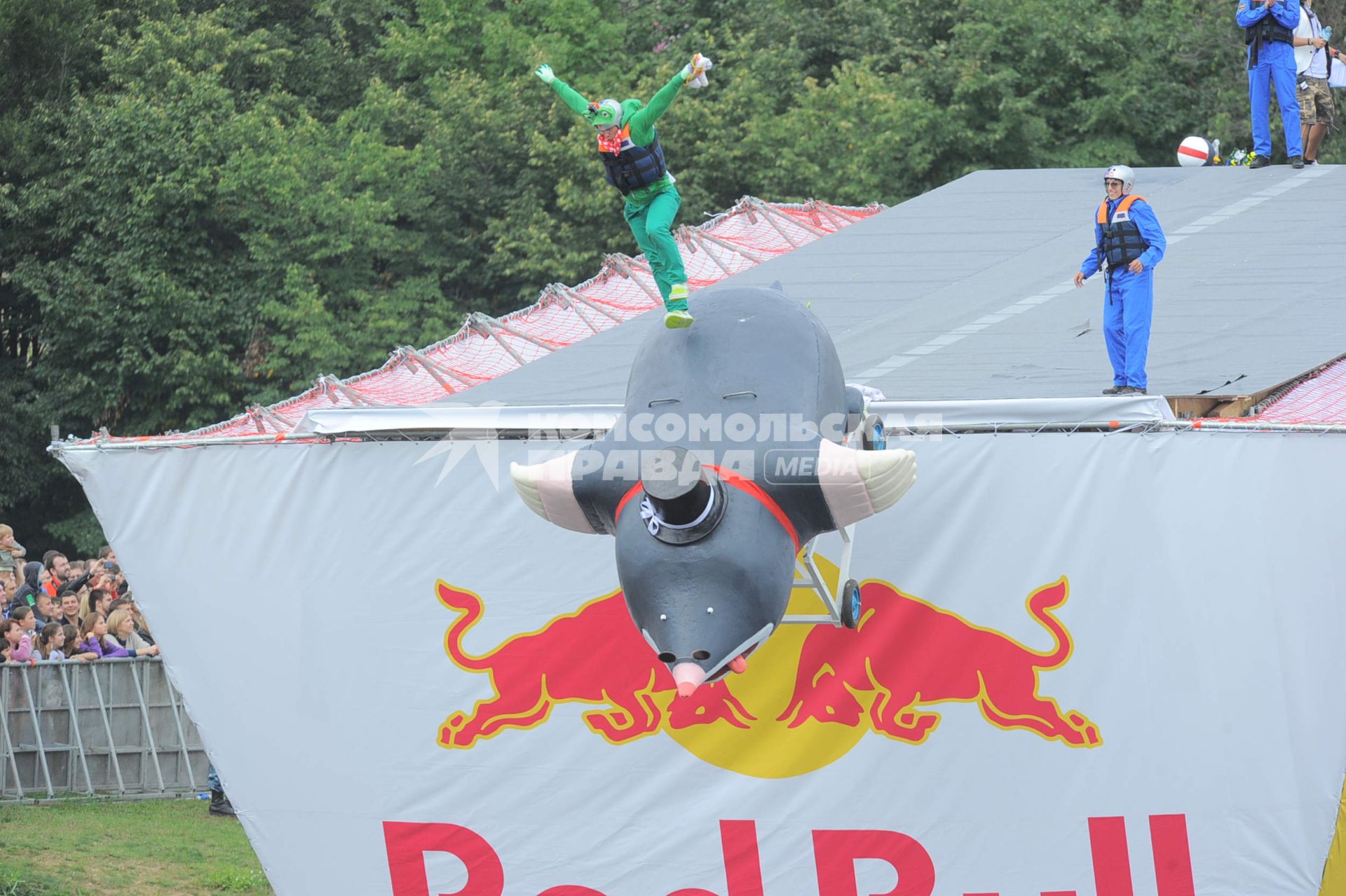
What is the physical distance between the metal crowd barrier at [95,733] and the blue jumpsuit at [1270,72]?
13633mm

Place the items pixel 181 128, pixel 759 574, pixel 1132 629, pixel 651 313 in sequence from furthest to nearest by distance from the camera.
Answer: pixel 181 128, pixel 651 313, pixel 1132 629, pixel 759 574

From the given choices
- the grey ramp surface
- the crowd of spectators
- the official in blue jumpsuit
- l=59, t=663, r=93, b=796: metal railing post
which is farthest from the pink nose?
l=59, t=663, r=93, b=796: metal railing post

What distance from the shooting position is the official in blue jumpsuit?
12742mm

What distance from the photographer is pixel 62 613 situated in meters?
18.0

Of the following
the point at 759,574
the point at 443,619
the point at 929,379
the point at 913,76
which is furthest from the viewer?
the point at 913,76

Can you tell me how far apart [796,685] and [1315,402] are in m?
4.63

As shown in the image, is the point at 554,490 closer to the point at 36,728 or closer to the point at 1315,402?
the point at 1315,402

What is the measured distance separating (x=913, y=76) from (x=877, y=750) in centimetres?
2351

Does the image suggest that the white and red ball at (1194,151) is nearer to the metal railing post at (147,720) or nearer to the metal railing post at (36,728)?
the metal railing post at (147,720)

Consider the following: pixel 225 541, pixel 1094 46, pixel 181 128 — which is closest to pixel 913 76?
pixel 1094 46

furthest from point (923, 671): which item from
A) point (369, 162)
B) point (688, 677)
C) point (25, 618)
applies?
point (369, 162)

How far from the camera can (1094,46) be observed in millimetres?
32844

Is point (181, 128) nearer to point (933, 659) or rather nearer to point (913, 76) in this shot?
point (913, 76)

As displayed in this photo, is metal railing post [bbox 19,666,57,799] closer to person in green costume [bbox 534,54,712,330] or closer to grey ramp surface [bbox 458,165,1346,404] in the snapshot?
grey ramp surface [bbox 458,165,1346,404]
